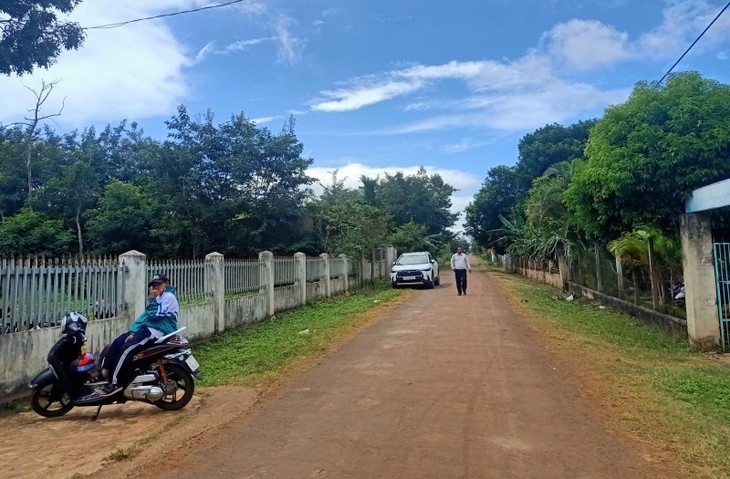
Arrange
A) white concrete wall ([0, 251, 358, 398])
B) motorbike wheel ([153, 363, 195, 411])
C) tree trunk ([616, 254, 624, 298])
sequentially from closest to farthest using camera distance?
motorbike wheel ([153, 363, 195, 411]) → white concrete wall ([0, 251, 358, 398]) → tree trunk ([616, 254, 624, 298])

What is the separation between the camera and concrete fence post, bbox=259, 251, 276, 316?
13883mm

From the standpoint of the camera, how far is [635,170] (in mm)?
9656

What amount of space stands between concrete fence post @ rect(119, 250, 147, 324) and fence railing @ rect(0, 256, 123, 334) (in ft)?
0.39

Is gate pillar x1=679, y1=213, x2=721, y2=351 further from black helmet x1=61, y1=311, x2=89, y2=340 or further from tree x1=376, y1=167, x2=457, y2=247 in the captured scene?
tree x1=376, y1=167, x2=457, y2=247

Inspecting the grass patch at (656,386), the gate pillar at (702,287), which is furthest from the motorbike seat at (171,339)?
the gate pillar at (702,287)

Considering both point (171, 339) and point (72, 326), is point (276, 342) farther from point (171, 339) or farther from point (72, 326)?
point (72, 326)

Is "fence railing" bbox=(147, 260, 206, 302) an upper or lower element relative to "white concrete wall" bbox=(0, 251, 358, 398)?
upper

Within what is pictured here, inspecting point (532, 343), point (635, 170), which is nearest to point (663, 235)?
point (635, 170)

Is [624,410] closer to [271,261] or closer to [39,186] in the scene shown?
[271,261]

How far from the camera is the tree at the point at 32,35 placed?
13391mm

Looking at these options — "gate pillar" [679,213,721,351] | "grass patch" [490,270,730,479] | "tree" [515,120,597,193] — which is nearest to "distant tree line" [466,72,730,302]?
"gate pillar" [679,213,721,351]

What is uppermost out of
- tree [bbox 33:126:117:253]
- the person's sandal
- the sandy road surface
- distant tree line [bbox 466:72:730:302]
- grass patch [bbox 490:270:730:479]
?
tree [bbox 33:126:117:253]

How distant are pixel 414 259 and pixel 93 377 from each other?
58.1ft

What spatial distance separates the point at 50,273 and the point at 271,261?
294 inches
